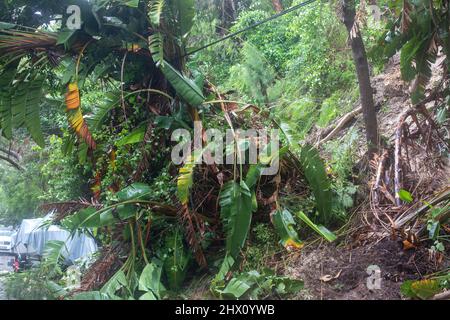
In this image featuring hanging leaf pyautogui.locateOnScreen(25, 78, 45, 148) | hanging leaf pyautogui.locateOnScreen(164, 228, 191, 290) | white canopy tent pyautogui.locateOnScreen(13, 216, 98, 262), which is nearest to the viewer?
hanging leaf pyautogui.locateOnScreen(164, 228, 191, 290)

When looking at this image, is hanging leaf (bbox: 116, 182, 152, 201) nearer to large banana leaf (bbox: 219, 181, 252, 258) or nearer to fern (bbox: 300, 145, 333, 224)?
large banana leaf (bbox: 219, 181, 252, 258)

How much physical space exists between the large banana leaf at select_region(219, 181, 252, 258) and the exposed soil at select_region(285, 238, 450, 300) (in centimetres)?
59

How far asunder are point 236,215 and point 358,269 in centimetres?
130

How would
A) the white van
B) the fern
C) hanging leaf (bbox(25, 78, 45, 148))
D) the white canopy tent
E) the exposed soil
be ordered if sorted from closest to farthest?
the exposed soil, the fern, hanging leaf (bbox(25, 78, 45, 148)), the white canopy tent, the white van

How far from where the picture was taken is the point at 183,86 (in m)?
5.48

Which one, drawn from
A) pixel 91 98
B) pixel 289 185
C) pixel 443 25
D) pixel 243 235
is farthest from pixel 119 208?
pixel 443 25

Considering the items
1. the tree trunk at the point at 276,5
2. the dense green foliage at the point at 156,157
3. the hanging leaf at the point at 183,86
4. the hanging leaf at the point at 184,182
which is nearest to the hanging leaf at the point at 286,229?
the dense green foliage at the point at 156,157

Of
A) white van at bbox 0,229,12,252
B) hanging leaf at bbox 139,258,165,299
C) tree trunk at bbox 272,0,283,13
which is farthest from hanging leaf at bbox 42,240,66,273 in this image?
tree trunk at bbox 272,0,283,13

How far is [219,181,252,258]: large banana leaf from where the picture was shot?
16.1ft

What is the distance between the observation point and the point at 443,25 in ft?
15.0

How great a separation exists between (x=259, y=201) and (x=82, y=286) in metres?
2.18
